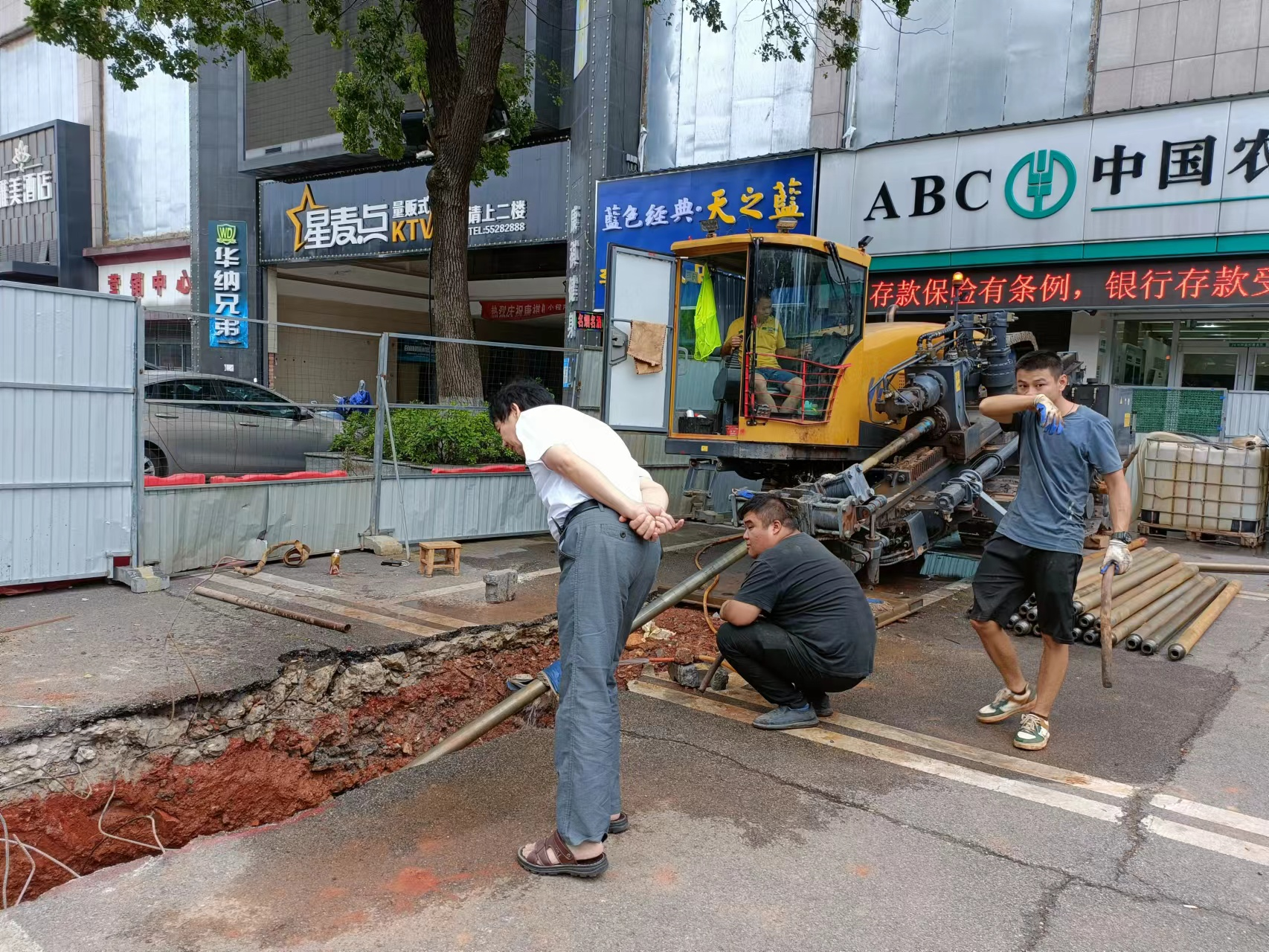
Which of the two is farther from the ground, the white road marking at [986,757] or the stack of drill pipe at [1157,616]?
the stack of drill pipe at [1157,616]

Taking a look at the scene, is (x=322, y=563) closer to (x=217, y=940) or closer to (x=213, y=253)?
(x=217, y=940)

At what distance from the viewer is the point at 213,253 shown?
20.9m

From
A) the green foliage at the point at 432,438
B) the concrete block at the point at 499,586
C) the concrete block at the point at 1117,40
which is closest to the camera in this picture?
the concrete block at the point at 499,586

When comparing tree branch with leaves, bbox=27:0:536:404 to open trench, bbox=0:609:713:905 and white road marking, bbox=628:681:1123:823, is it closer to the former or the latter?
open trench, bbox=0:609:713:905

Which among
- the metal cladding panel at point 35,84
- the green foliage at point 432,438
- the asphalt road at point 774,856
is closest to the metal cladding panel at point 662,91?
the green foliage at point 432,438

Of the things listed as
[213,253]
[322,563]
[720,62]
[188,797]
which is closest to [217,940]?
[188,797]

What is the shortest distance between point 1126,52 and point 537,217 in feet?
31.3

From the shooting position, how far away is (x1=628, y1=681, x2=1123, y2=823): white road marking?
11.8ft

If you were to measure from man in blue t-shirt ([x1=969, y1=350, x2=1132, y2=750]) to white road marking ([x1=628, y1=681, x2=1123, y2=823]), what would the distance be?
0.44 m

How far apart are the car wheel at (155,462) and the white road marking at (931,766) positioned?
5.43m

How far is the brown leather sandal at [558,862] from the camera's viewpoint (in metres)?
2.92

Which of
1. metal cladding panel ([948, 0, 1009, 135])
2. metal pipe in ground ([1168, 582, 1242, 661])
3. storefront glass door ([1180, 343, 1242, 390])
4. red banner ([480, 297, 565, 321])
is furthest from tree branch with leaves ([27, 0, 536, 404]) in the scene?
storefront glass door ([1180, 343, 1242, 390])

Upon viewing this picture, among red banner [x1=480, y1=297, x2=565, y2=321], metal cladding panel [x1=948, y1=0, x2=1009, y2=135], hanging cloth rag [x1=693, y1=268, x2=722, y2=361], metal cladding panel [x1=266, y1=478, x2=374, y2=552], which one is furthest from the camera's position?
red banner [x1=480, y1=297, x2=565, y2=321]

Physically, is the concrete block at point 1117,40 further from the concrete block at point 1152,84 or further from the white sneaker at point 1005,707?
the white sneaker at point 1005,707
